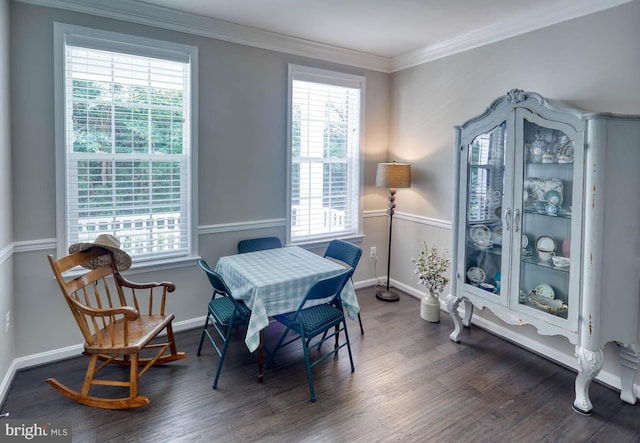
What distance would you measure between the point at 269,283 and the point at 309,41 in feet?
8.34

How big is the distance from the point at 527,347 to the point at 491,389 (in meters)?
0.80

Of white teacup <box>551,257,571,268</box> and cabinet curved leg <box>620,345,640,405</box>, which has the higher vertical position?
white teacup <box>551,257,571,268</box>

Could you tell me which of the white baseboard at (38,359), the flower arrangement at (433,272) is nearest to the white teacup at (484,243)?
the flower arrangement at (433,272)

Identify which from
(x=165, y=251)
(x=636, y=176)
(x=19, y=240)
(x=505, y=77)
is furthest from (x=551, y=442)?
(x=19, y=240)

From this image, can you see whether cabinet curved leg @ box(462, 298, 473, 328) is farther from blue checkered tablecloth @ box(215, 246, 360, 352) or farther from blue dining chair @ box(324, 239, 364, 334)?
blue checkered tablecloth @ box(215, 246, 360, 352)

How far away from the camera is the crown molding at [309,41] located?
2753mm

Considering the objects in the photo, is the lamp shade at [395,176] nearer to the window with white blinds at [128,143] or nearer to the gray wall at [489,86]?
the gray wall at [489,86]

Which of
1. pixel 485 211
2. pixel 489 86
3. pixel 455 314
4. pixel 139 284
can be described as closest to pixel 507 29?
pixel 489 86

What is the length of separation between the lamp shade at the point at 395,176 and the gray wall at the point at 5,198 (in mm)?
3180

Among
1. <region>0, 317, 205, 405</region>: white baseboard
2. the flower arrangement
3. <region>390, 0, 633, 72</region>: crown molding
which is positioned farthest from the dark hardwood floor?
<region>390, 0, 633, 72</region>: crown molding

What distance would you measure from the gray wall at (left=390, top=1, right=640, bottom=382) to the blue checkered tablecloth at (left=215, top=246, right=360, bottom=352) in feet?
5.28

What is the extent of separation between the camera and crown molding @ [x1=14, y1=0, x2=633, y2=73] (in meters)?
2.75

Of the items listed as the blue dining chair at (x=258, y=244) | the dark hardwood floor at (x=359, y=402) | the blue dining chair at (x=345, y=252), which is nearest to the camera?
the dark hardwood floor at (x=359, y=402)

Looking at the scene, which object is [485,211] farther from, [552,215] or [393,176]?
[393,176]
